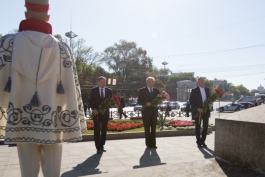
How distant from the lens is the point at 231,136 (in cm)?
407

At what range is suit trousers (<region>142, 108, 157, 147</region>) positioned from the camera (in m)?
7.69

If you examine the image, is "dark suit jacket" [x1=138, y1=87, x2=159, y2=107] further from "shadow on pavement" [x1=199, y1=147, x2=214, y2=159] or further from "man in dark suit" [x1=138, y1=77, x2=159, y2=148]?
"shadow on pavement" [x1=199, y1=147, x2=214, y2=159]

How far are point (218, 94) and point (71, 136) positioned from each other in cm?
598

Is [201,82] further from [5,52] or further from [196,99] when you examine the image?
[5,52]

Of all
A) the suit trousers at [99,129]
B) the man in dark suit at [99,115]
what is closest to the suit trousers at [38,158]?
the man in dark suit at [99,115]

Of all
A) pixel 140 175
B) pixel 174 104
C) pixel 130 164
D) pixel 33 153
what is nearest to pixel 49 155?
pixel 33 153

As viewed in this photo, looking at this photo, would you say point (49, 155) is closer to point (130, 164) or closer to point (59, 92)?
point (59, 92)

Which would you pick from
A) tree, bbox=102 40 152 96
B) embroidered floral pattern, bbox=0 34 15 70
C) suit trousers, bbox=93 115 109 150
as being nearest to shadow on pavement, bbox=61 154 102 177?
suit trousers, bbox=93 115 109 150

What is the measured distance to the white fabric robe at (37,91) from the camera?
104 inches

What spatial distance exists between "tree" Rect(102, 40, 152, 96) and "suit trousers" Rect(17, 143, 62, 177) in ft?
247

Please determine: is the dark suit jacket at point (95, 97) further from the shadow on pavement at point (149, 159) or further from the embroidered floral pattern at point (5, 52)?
the embroidered floral pattern at point (5, 52)

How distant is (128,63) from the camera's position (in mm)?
80812

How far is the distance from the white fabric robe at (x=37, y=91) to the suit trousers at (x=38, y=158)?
0.13 metres

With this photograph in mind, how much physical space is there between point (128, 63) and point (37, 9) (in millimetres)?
78189
